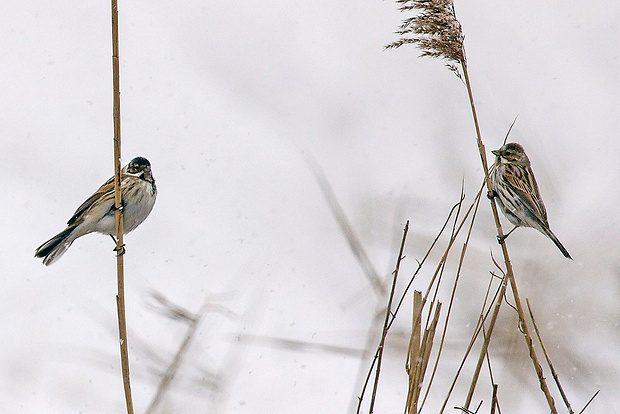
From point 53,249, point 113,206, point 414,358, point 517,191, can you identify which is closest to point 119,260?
point 414,358

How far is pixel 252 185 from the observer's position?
6059 millimetres

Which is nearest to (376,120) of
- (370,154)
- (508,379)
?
(370,154)

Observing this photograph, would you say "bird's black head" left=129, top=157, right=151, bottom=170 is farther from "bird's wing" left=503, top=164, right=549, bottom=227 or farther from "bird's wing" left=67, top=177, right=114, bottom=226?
"bird's wing" left=503, top=164, right=549, bottom=227

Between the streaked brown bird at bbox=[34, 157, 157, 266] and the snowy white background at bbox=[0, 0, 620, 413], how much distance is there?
0.52 m

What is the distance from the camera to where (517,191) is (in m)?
3.14

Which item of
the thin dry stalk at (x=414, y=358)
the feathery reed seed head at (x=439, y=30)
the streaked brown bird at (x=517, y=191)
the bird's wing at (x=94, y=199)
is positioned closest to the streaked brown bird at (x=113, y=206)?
the bird's wing at (x=94, y=199)

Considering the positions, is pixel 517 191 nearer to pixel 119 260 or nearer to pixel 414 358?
pixel 414 358

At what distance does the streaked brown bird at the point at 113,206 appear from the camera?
309 centimetres

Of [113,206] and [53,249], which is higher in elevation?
[113,206]

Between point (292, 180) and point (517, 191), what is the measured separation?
3.13 m

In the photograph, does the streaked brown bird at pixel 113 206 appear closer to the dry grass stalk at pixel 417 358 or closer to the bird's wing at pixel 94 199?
the bird's wing at pixel 94 199

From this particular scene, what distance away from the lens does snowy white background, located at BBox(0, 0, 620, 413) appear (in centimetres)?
346

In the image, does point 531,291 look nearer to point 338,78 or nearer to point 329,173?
point 329,173

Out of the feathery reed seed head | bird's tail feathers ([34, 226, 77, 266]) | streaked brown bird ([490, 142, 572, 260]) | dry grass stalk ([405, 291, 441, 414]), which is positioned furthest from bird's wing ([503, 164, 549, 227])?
bird's tail feathers ([34, 226, 77, 266])
